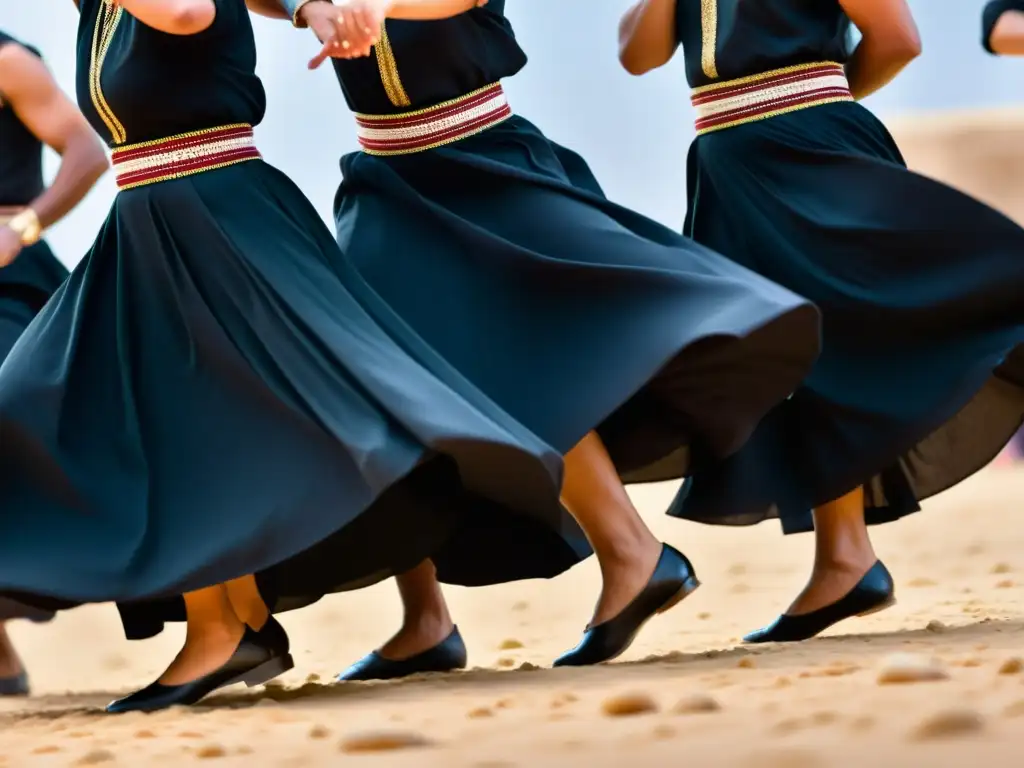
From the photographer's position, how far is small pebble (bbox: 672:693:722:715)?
2318 millimetres

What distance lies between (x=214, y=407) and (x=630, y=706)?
1.16 metres

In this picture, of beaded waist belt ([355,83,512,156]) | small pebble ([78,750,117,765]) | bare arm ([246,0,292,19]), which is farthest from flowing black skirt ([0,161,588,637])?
small pebble ([78,750,117,765])

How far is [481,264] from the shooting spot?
346 cm

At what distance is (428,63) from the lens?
3543 millimetres

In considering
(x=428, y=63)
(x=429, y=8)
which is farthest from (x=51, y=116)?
(x=429, y=8)

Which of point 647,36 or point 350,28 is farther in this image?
point 647,36

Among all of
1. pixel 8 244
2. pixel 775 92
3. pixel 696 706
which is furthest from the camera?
pixel 8 244

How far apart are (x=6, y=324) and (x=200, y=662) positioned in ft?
4.60

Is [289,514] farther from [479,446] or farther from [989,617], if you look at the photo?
[989,617]

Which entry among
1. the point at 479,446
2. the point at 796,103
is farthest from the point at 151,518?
the point at 796,103

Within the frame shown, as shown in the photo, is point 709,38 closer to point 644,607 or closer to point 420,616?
point 644,607

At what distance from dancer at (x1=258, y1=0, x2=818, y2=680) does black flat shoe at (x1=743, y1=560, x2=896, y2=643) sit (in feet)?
1.45

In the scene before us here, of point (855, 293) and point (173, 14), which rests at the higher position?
point (173, 14)

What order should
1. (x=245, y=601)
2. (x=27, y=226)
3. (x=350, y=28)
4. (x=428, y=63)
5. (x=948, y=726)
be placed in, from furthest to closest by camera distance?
(x=27, y=226) → (x=428, y=63) → (x=245, y=601) → (x=350, y=28) → (x=948, y=726)
